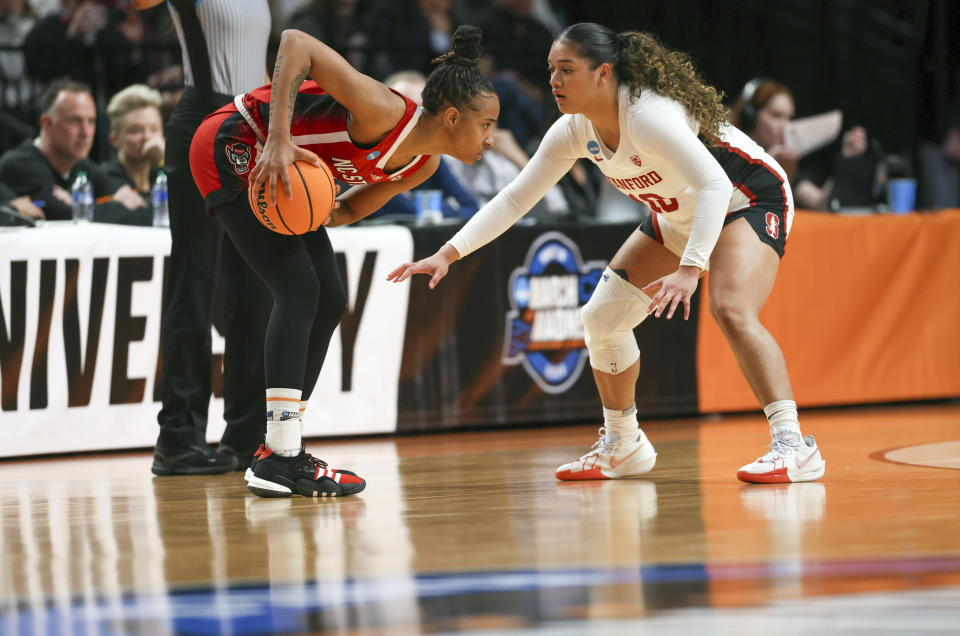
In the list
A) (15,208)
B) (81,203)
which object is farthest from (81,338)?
(15,208)

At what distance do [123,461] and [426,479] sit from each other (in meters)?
1.59

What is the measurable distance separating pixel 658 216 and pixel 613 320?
1.27 ft

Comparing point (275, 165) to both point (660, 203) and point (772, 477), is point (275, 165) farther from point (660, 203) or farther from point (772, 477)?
point (772, 477)

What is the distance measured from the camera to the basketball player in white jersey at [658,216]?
3.64m

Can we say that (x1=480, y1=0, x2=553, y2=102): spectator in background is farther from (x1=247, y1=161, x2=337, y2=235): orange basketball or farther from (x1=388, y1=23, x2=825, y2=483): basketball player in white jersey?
(x1=247, y1=161, x2=337, y2=235): orange basketball

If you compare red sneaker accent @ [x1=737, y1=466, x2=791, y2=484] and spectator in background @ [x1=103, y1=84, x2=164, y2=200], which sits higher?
spectator in background @ [x1=103, y1=84, x2=164, y2=200]

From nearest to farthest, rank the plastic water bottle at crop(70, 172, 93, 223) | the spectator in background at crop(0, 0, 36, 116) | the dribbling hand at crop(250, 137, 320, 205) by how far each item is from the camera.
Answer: the dribbling hand at crop(250, 137, 320, 205) → the plastic water bottle at crop(70, 172, 93, 223) → the spectator in background at crop(0, 0, 36, 116)

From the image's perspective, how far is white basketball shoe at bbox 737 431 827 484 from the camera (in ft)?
12.2

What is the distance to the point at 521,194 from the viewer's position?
4027 mm

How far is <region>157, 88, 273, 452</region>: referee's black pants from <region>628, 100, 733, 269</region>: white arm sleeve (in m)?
1.60

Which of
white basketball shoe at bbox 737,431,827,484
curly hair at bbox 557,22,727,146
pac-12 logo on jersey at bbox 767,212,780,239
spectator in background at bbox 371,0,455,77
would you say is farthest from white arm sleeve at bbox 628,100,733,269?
spectator in background at bbox 371,0,455,77

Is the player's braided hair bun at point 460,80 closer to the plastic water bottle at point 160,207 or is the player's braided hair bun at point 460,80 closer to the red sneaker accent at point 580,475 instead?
the red sneaker accent at point 580,475

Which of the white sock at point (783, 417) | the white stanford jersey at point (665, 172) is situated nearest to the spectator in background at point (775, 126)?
the white stanford jersey at point (665, 172)

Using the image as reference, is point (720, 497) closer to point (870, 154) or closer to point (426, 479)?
point (426, 479)
